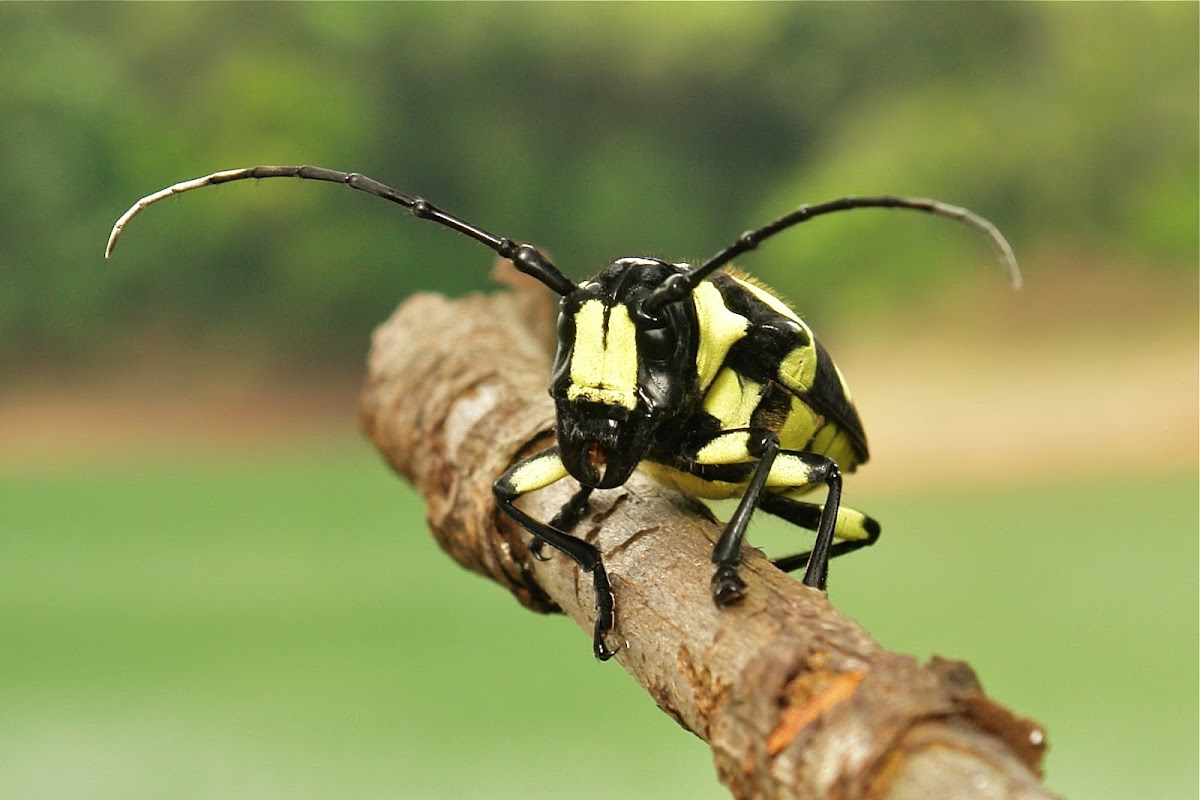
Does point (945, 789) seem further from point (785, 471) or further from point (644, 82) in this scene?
point (644, 82)

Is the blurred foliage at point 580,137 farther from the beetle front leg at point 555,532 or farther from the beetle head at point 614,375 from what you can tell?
the beetle head at point 614,375

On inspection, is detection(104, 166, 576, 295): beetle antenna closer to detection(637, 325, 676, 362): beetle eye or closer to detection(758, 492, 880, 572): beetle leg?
detection(637, 325, 676, 362): beetle eye

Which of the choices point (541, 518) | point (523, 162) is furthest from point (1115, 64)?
point (541, 518)

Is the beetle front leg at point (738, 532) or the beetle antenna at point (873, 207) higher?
the beetle antenna at point (873, 207)

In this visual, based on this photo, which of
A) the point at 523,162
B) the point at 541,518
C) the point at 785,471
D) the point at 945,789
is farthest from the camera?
the point at 523,162

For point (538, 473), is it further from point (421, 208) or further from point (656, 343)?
point (421, 208)

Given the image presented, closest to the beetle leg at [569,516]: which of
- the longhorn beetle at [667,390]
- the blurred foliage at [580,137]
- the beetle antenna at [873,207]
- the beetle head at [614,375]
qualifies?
the longhorn beetle at [667,390]

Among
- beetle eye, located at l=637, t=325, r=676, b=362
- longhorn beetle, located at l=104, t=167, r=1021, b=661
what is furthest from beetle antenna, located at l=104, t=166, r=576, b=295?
beetle eye, located at l=637, t=325, r=676, b=362
